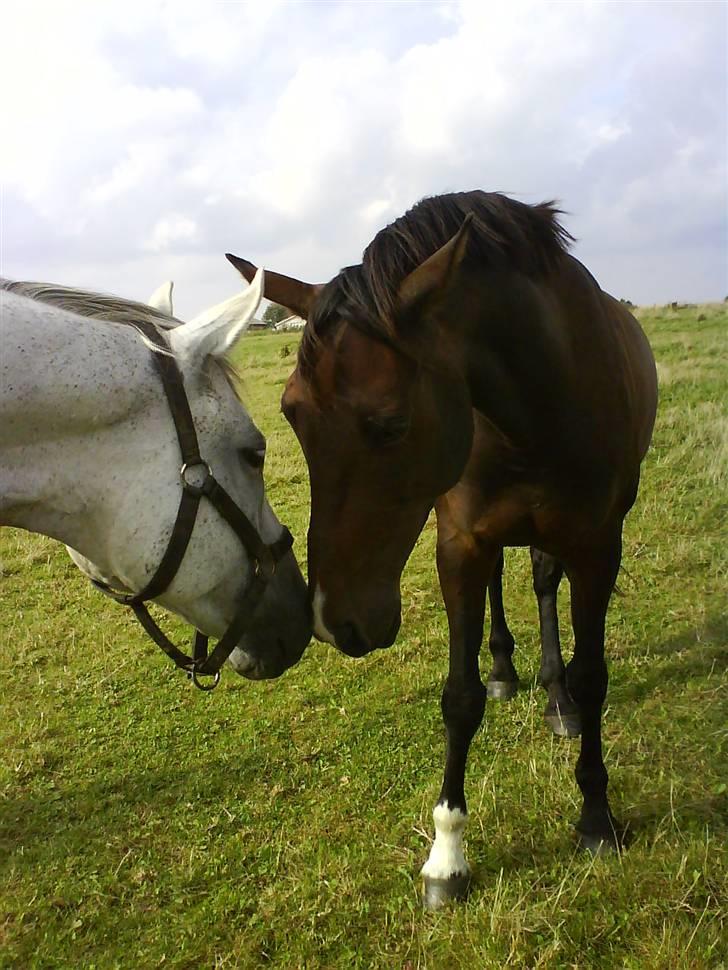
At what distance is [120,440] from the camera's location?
1840mm

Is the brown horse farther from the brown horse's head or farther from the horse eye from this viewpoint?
the horse eye

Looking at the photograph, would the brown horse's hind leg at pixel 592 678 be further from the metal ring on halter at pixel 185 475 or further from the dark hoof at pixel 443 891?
the metal ring on halter at pixel 185 475

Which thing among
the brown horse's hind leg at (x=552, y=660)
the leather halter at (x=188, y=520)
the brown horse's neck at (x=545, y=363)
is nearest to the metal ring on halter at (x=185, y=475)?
the leather halter at (x=188, y=520)

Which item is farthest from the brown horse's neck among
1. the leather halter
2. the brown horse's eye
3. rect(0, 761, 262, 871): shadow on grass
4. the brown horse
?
rect(0, 761, 262, 871): shadow on grass

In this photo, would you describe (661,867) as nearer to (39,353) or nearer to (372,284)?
(372,284)

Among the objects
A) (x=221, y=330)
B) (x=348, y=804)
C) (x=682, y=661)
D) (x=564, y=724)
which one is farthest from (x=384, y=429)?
(x=682, y=661)

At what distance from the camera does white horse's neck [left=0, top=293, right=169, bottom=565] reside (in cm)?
169

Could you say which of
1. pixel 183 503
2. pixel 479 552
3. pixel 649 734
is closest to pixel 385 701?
pixel 649 734

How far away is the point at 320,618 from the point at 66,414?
3.03 feet

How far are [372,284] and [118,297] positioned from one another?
2.58 feet

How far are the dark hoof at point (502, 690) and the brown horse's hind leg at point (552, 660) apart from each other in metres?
0.18

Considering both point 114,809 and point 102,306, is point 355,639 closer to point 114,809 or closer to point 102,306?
point 102,306

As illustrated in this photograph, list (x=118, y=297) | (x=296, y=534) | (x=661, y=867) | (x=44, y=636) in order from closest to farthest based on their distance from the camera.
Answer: (x=118, y=297) → (x=661, y=867) → (x=44, y=636) → (x=296, y=534)

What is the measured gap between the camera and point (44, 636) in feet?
16.8
